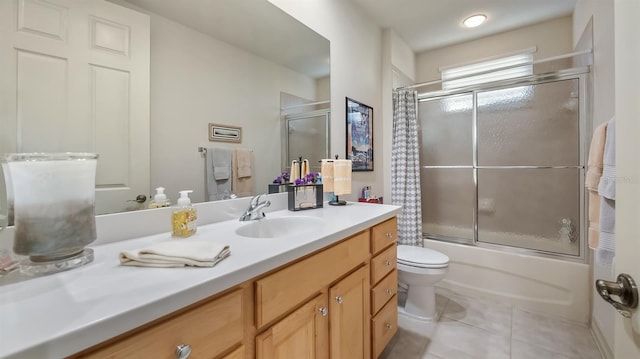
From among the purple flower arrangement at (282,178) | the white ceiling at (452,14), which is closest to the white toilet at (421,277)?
the purple flower arrangement at (282,178)

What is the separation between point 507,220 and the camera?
101 inches

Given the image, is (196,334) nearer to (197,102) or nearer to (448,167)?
(197,102)

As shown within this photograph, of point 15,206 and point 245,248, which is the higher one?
point 15,206

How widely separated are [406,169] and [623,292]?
2137 mm

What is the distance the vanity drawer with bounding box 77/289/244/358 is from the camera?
1.56ft

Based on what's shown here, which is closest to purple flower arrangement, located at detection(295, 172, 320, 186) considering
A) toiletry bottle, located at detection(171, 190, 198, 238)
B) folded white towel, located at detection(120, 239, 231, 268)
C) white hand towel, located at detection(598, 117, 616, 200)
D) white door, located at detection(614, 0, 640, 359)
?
toiletry bottle, located at detection(171, 190, 198, 238)

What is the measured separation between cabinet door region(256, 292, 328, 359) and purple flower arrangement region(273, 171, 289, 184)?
2.53 ft

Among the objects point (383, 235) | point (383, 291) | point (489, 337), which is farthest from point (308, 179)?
point (489, 337)

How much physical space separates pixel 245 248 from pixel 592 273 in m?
2.46

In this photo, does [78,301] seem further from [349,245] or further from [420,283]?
[420,283]

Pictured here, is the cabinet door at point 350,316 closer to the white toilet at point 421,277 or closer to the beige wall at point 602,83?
the white toilet at point 421,277

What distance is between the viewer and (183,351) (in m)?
0.55

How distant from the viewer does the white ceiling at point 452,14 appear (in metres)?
2.21

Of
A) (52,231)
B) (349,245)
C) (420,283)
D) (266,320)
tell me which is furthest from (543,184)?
(52,231)
